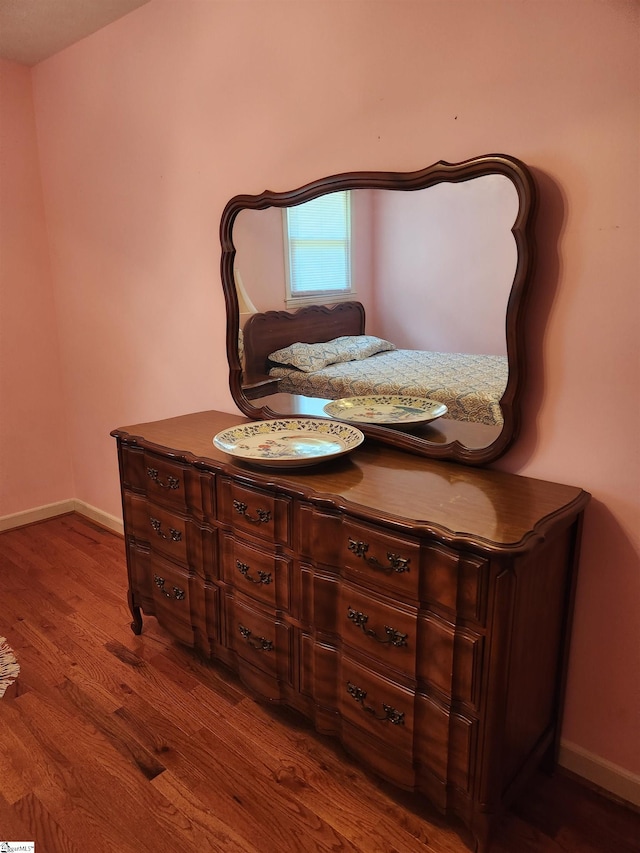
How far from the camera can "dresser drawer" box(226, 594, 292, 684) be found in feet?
5.88

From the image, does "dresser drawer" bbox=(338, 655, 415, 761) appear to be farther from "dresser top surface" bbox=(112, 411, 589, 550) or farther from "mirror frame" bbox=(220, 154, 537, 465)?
"mirror frame" bbox=(220, 154, 537, 465)

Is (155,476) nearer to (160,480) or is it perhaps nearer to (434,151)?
(160,480)

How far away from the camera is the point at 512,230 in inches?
59.9

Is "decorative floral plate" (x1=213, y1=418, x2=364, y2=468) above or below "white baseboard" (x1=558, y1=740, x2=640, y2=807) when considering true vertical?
Result: above

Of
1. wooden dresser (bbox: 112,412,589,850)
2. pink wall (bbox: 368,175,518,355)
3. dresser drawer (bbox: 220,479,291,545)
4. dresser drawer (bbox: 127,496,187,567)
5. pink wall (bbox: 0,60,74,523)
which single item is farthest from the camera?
pink wall (bbox: 0,60,74,523)

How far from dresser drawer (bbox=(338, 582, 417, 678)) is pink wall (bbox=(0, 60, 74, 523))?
102 inches

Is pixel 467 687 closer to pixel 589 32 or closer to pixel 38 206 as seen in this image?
pixel 589 32

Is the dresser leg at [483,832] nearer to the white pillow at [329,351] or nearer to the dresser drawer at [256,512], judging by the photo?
the dresser drawer at [256,512]

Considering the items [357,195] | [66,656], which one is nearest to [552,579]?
[357,195]

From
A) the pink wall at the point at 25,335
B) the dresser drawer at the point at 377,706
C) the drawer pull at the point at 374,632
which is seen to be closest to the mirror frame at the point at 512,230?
the drawer pull at the point at 374,632

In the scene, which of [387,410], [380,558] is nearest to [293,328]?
[387,410]

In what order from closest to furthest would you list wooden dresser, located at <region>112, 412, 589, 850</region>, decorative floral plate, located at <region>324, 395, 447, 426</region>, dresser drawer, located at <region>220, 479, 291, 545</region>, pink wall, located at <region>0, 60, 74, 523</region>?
wooden dresser, located at <region>112, 412, 589, 850</region>
dresser drawer, located at <region>220, 479, 291, 545</region>
decorative floral plate, located at <region>324, 395, 447, 426</region>
pink wall, located at <region>0, 60, 74, 523</region>

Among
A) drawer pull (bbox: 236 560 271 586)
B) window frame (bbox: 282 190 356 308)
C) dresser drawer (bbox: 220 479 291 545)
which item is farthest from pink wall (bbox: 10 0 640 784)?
drawer pull (bbox: 236 560 271 586)

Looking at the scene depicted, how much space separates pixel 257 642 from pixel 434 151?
1.55 m
